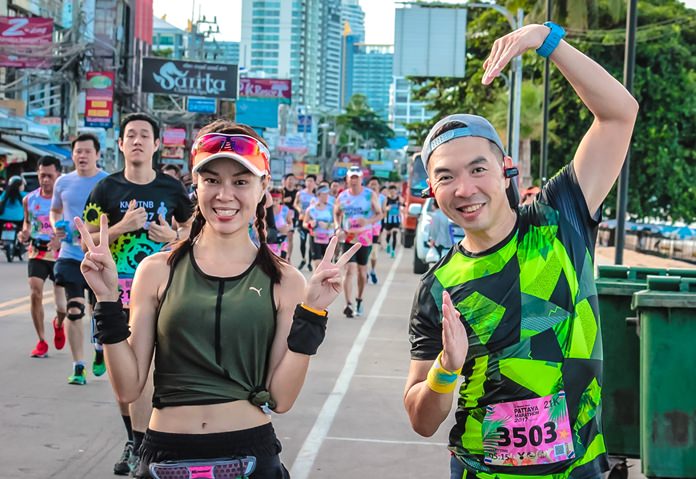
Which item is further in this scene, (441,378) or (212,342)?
(212,342)

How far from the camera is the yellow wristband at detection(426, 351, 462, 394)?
3490mm

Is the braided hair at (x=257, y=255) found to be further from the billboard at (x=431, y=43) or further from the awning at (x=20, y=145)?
the awning at (x=20, y=145)

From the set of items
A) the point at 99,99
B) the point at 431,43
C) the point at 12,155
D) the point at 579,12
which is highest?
the point at 579,12

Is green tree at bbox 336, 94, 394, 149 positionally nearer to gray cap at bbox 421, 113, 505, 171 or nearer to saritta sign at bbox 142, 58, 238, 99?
saritta sign at bbox 142, 58, 238, 99

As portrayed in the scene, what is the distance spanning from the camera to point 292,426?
8.57 metres

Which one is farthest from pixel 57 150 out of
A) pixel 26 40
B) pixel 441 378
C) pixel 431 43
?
pixel 441 378

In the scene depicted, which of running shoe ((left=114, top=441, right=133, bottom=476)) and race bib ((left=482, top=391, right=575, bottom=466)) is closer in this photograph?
race bib ((left=482, top=391, right=575, bottom=466))

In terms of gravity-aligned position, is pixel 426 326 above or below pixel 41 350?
above

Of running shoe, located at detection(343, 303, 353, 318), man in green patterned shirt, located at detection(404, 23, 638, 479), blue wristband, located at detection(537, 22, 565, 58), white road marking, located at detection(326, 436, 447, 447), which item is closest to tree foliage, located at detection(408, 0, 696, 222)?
running shoe, located at detection(343, 303, 353, 318)

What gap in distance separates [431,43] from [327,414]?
104 feet

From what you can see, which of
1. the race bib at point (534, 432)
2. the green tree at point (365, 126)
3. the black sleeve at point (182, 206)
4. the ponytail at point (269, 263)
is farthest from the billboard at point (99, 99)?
the green tree at point (365, 126)

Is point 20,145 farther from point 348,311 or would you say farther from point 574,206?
point 574,206

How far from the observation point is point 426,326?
378 cm

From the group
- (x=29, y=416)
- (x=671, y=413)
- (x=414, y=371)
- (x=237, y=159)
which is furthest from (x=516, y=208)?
(x=29, y=416)
